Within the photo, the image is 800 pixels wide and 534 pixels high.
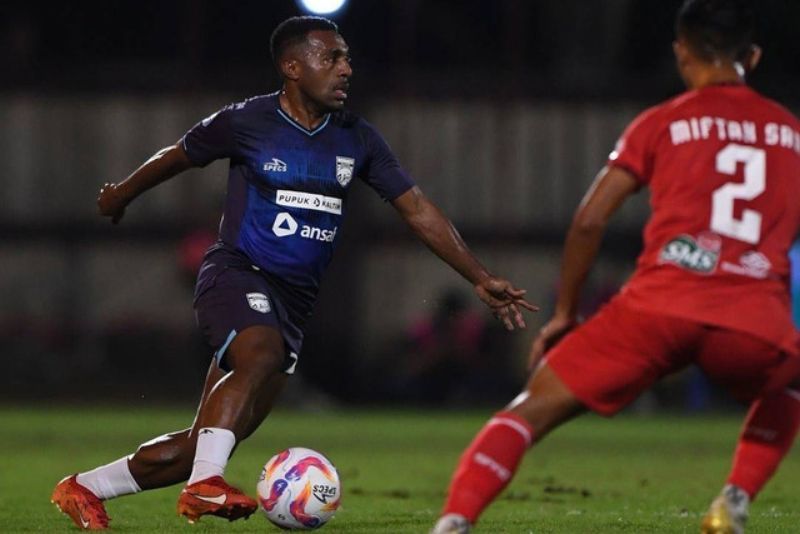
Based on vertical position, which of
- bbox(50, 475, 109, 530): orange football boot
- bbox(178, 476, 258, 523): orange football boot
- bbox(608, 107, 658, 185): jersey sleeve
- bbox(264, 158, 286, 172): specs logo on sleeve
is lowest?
bbox(50, 475, 109, 530): orange football boot

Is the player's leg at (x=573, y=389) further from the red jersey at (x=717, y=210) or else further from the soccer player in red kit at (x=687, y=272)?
the red jersey at (x=717, y=210)

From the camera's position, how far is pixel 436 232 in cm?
769

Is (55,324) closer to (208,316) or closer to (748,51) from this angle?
(208,316)

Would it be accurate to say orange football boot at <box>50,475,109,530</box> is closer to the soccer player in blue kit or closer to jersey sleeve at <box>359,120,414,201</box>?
the soccer player in blue kit

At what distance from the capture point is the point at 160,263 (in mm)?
24141

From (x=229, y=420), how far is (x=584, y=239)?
80.3 inches

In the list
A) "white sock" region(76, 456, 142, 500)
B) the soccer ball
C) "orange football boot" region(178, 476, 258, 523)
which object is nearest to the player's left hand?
the soccer ball

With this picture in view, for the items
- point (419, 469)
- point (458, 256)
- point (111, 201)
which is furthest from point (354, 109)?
point (458, 256)

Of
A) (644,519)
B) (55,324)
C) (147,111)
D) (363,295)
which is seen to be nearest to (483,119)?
(363,295)

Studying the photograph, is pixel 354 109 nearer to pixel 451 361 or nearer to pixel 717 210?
pixel 451 361

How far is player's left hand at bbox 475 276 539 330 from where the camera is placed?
7199 mm

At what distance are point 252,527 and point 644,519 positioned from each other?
1925mm

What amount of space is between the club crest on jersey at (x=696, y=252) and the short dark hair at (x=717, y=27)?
67 centimetres

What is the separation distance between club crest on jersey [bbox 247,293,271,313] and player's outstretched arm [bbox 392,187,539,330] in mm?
785
